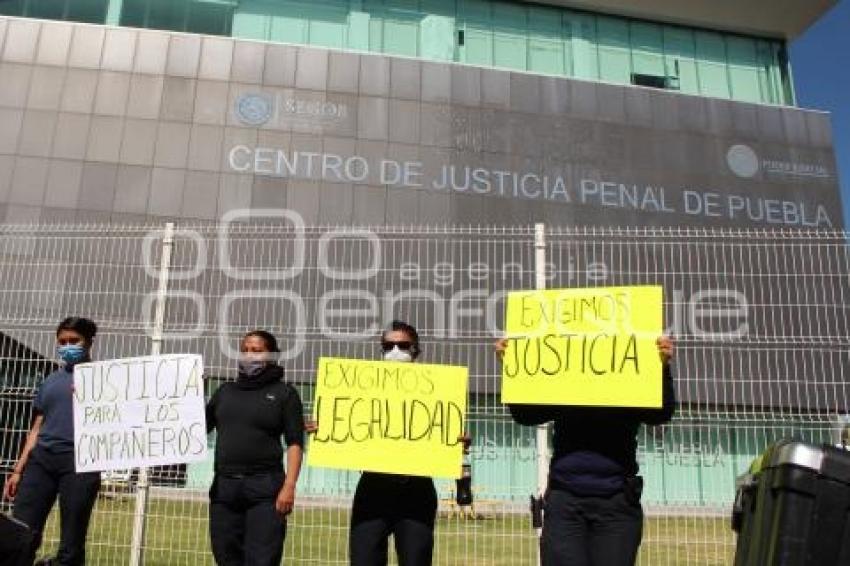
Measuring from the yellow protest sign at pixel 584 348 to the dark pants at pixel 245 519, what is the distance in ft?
4.62

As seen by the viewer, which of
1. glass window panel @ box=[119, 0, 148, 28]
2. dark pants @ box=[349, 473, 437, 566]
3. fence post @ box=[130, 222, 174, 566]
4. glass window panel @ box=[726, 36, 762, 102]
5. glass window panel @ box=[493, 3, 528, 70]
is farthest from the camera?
glass window panel @ box=[726, 36, 762, 102]

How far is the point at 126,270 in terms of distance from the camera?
8.19 metres

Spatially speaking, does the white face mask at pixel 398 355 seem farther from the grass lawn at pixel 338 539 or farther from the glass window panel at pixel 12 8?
the glass window panel at pixel 12 8

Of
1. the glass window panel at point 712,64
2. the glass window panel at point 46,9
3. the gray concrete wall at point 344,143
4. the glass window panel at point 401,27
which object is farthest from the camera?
the glass window panel at point 712,64

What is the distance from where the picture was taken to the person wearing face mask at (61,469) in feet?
14.8

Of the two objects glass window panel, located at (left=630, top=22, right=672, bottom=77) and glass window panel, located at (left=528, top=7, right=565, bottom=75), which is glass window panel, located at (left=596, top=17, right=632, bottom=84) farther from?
glass window panel, located at (left=528, top=7, right=565, bottom=75)

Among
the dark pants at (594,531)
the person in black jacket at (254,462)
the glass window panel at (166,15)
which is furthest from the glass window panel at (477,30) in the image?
the dark pants at (594,531)

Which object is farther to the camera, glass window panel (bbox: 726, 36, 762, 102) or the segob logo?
glass window panel (bbox: 726, 36, 762, 102)

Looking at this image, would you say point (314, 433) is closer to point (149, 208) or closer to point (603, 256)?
point (603, 256)

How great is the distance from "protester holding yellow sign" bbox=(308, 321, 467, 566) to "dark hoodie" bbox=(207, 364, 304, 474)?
159mm

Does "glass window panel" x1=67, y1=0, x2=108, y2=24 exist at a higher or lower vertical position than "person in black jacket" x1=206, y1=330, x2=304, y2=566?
higher

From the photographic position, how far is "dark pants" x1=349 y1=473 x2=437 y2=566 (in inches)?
148

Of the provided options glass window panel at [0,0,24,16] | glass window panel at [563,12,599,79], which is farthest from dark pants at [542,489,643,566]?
glass window panel at [0,0,24,16]

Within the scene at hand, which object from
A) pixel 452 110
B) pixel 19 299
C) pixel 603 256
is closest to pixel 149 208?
pixel 452 110
